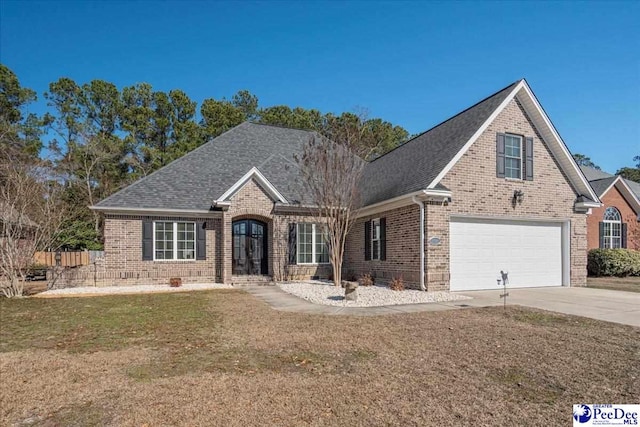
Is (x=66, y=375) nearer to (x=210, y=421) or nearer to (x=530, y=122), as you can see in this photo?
(x=210, y=421)

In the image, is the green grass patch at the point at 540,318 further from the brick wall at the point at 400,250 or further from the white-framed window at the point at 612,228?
the white-framed window at the point at 612,228

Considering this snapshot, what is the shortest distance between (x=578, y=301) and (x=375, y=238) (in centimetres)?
710

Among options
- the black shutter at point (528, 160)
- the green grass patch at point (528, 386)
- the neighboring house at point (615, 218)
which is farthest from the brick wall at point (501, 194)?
the neighboring house at point (615, 218)

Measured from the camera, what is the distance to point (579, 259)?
15.0 metres

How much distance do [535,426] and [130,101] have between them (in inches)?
1503

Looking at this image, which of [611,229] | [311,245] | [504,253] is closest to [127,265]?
[311,245]

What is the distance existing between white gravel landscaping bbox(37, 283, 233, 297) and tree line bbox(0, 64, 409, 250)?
50.7 feet

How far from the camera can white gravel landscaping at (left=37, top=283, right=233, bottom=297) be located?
13.7 m

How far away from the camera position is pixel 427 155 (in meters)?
15.1

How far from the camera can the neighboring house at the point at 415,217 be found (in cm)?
1333

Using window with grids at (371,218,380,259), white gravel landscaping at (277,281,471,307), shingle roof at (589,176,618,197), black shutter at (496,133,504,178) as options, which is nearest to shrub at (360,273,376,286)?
white gravel landscaping at (277,281,471,307)

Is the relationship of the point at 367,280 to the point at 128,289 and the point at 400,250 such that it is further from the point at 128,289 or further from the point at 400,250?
the point at 128,289

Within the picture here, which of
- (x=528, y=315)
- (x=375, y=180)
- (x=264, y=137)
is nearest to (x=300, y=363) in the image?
(x=528, y=315)

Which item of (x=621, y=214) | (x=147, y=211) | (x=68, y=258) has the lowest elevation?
(x=68, y=258)
